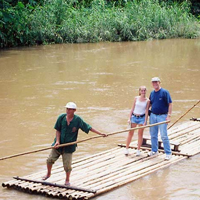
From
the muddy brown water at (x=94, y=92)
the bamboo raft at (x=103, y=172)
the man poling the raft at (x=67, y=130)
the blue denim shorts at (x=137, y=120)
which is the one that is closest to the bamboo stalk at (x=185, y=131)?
the bamboo raft at (x=103, y=172)

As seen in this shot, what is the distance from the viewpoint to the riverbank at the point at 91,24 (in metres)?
27.1

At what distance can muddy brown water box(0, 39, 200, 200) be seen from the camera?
27.3ft

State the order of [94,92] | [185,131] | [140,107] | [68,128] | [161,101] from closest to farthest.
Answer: [68,128] < [161,101] < [140,107] < [185,131] < [94,92]

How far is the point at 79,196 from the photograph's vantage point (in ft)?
23.3

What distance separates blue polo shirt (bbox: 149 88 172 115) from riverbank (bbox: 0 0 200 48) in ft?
56.8

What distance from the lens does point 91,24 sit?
1122 inches

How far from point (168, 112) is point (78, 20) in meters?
20.5

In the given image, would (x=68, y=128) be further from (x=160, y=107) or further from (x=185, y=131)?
(x=185, y=131)

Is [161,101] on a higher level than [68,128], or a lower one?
higher

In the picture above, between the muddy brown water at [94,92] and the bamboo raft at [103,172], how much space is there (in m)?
0.13

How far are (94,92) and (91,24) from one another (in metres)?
13.5

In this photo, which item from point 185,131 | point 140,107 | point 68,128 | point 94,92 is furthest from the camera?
point 94,92

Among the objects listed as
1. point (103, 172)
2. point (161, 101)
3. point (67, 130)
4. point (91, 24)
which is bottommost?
point (103, 172)

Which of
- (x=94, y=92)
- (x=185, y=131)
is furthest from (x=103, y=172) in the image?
(x=94, y=92)
